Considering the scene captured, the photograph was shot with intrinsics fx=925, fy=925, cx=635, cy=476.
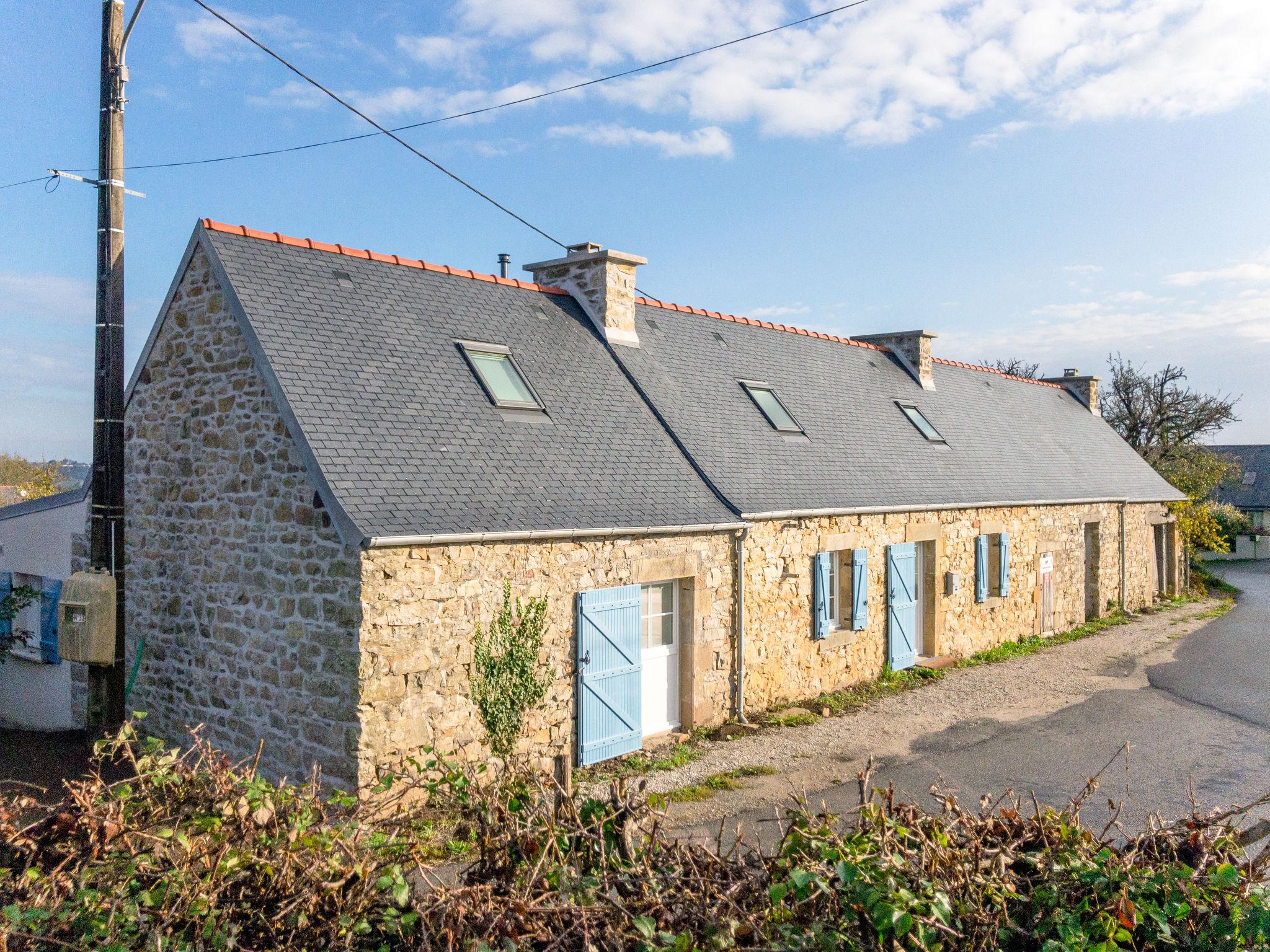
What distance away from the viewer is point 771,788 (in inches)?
321

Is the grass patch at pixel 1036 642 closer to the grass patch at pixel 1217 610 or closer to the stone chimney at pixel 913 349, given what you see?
the grass patch at pixel 1217 610

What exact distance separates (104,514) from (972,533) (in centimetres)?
1183

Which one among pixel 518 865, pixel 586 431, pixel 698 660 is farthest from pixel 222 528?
pixel 518 865

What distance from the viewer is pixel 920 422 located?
16.2 m

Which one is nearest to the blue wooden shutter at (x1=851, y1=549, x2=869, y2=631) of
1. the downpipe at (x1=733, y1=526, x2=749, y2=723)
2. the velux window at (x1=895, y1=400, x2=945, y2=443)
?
the downpipe at (x1=733, y1=526, x2=749, y2=723)

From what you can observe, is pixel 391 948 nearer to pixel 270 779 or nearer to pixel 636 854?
pixel 636 854

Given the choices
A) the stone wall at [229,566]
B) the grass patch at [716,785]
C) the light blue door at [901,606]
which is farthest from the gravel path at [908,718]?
the stone wall at [229,566]

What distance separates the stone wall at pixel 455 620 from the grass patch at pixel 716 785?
114 cm

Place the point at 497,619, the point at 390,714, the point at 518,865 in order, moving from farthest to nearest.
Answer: the point at 497,619
the point at 390,714
the point at 518,865

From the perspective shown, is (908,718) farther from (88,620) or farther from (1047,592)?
(88,620)

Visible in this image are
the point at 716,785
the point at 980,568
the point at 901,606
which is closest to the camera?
the point at 716,785

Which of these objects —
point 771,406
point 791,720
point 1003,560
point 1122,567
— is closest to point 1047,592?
point 1003,560

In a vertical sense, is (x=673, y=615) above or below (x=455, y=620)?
below

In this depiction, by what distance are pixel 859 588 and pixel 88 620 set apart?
28.1ft
